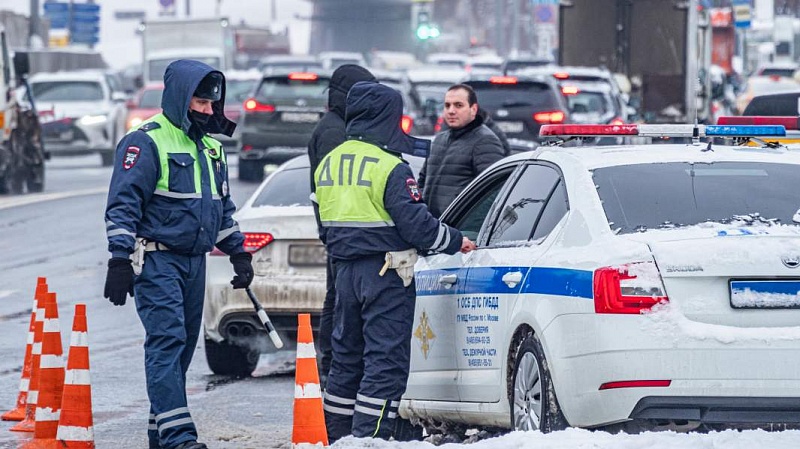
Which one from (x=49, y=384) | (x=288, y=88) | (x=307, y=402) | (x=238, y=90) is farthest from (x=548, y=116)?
(x=307, y=402)

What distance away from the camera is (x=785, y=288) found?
618 centimetres

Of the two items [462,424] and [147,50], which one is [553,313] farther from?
[147,50]

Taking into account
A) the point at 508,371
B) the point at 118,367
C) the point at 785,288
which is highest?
the point at 785,288

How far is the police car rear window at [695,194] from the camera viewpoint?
652cm

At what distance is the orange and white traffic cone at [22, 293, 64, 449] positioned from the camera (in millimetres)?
7988

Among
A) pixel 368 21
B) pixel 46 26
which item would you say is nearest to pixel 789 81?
pixel 46 26

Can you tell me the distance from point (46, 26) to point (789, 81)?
31.7 m

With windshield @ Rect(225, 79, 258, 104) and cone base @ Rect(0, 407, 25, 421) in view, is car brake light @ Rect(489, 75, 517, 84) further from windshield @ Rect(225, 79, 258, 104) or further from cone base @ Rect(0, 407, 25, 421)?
cone base @ Rect(0, 407, 25, 421)

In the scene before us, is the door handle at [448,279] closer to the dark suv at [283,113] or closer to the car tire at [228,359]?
the car tire at [228,359]

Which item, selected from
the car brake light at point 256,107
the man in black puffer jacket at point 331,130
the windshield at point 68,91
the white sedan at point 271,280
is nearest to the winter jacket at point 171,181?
the man in black puffer jacket at point 331,130

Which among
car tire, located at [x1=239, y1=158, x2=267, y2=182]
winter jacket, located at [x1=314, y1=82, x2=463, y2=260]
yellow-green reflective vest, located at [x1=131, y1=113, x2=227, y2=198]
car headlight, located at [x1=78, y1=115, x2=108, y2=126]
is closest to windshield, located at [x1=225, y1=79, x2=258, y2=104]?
car headlight, located at [x1=78, y1=115, x2=108, y2=126]

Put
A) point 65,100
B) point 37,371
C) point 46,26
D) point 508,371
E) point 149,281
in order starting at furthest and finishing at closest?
point 46,26, point 65,100, point 37,371, point 149,281, point 508,371

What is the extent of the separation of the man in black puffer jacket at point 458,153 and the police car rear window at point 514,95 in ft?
37.1

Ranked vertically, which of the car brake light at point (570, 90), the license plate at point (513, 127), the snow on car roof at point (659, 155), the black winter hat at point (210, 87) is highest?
the black winter hat at point (210, 87)
